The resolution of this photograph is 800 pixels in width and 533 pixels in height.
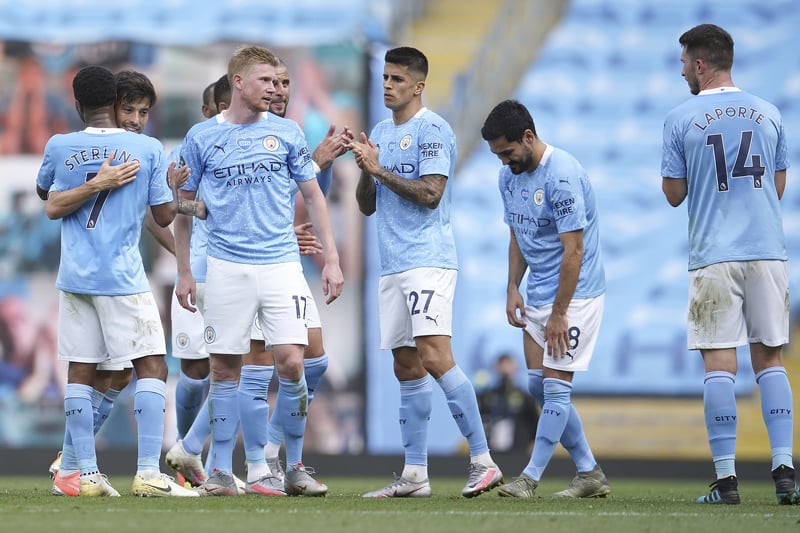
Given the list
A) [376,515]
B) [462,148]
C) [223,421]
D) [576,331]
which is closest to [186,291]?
[223,421]

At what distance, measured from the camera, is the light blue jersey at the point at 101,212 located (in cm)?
668

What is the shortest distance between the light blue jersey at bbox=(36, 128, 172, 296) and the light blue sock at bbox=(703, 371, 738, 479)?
2.85 m

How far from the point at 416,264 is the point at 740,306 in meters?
1.65

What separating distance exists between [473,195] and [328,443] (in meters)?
4.39

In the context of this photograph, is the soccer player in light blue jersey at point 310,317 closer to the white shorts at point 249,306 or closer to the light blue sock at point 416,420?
the white shorts at point 249,306

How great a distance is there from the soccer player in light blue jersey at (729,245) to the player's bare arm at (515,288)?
1.19 m

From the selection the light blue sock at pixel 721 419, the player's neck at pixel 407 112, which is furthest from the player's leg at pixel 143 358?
the light blue sock at pixel 721 419

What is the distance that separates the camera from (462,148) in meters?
17.0

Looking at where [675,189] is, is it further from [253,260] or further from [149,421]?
[149,421]

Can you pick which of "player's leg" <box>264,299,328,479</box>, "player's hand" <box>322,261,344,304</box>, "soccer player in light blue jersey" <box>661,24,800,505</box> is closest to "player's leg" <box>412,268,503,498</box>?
"player's hand" <box>322,261,344,304</box>

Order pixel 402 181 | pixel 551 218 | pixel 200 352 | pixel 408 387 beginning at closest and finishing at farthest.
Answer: pixel 402 181 → pixel 408 387 → pixel 551 218 → pixel 200 352

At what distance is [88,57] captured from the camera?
15.4m

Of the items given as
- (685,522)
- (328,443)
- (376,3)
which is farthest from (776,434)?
(376,3)

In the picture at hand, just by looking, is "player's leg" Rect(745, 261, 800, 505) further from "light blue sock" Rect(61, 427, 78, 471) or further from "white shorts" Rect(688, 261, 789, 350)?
"light blue sock" Rect(61, 427, 78, 471)
